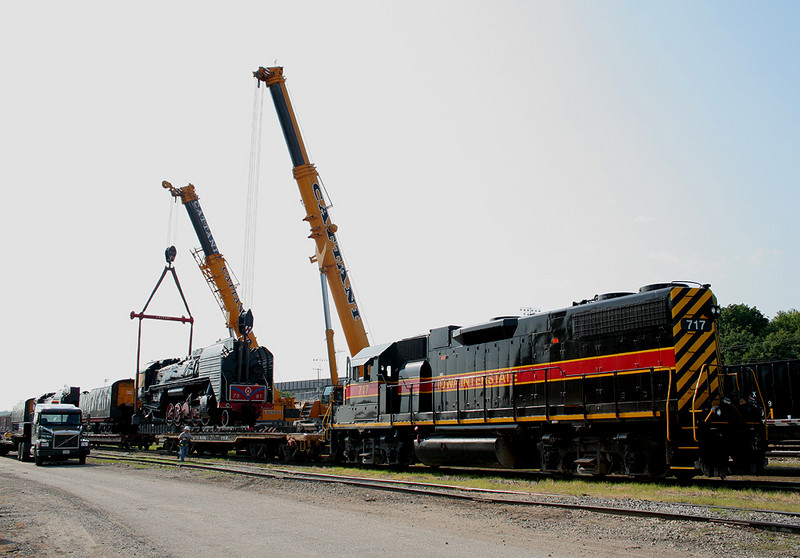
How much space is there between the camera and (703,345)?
39.8 feet

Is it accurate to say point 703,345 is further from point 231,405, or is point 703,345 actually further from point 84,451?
point 84,451

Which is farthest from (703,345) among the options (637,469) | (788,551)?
(788,551)

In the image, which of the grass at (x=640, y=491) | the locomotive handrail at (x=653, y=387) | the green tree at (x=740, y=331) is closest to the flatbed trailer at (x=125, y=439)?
the grass at (x=640, y=491)

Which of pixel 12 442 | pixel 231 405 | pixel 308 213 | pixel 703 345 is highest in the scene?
pixel 308 213

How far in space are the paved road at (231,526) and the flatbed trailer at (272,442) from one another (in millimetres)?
5807

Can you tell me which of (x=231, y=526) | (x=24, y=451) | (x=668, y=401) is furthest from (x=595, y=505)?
(x=24, y=451)

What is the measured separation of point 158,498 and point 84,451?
12.5 m

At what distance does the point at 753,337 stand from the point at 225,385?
54451mm

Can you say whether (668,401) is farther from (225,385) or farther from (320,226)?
(225,385)

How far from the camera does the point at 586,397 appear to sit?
13.0m

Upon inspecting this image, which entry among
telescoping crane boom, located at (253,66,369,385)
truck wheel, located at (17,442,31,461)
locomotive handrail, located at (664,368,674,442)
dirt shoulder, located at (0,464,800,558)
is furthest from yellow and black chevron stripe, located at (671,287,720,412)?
truck wheel, located at (17,442,31,461)

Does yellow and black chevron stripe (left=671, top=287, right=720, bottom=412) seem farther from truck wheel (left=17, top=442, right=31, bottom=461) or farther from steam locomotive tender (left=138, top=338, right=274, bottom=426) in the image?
truck wheel (left=17, top=442, right=31, bottom=461)

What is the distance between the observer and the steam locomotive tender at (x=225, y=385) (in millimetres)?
23422

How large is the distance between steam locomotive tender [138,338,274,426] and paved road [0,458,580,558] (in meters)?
9.09
